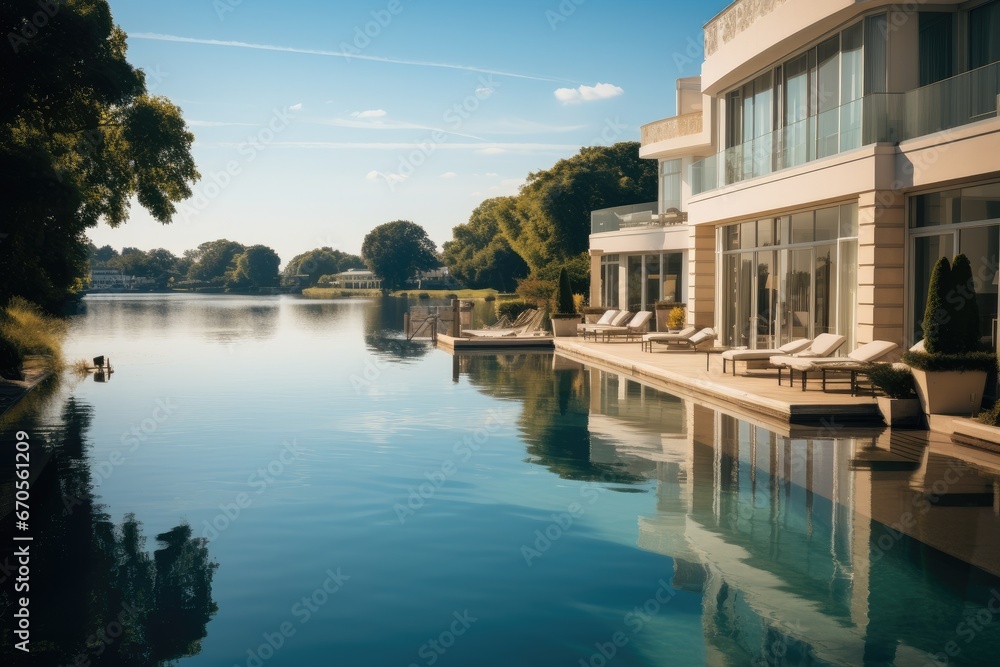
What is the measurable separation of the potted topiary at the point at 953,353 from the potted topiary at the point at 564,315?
19.4 meters

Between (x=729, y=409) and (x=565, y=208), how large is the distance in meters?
49.8

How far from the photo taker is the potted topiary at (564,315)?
32.2 metres

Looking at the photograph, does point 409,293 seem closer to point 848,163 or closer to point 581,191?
point 581,191

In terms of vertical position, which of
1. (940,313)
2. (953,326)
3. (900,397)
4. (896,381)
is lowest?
(900,397)

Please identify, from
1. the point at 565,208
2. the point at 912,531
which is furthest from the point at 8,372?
the point at 565,208

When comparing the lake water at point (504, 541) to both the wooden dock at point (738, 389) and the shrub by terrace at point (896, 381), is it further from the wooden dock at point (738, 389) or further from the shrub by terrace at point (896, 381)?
the shrub by terrace at point (896, 381)

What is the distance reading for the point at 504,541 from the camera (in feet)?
26.4

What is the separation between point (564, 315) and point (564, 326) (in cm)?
39

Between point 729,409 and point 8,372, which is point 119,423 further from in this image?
point 729,409

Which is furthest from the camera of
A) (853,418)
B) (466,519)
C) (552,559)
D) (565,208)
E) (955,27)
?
(565,208)

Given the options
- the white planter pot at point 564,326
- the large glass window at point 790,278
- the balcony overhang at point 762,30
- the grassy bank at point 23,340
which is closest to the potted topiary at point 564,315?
the white planter pot at point 564,326

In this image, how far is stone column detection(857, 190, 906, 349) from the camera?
1593 centimetres

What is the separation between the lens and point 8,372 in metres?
18.9

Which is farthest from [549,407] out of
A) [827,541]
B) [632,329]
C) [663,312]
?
[663,312]
